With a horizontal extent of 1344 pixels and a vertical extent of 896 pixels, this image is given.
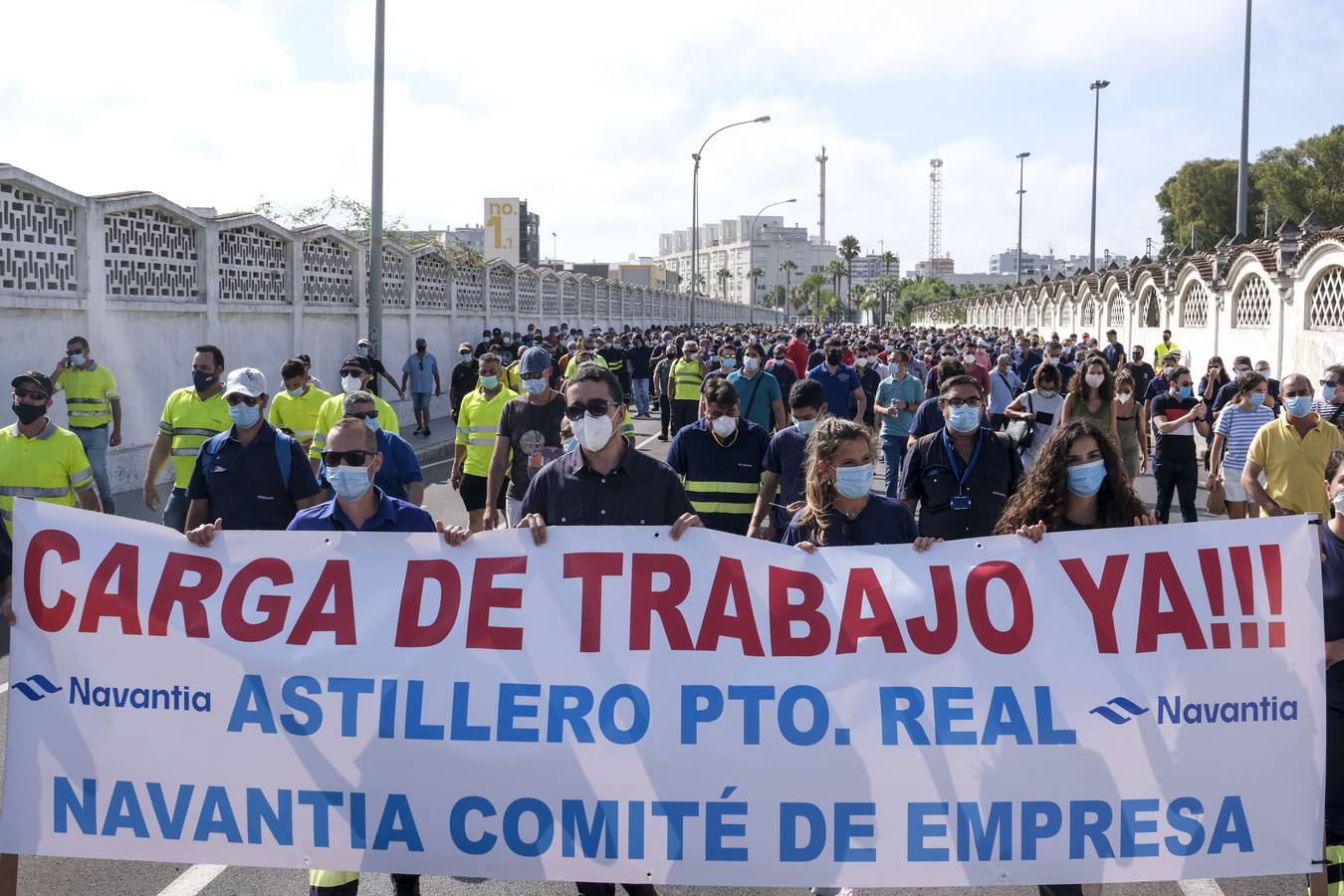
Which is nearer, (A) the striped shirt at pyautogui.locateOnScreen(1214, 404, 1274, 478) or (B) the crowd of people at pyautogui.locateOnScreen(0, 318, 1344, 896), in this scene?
(B) the crowd of people at pyautogui.locateOnScreen(0, 318, 1344, 896)

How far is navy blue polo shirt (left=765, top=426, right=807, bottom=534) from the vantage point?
711 centimetres

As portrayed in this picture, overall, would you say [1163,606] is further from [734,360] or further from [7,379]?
[734,360]

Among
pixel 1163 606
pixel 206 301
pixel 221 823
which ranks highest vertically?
pixel 206 301

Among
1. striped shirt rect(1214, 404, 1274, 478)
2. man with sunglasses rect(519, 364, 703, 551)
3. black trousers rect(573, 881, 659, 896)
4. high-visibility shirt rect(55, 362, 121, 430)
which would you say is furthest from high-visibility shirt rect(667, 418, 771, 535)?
high-visibility shirt rect(55, 362, 121, 430)

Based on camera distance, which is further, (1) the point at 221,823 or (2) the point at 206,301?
(2) the point at 206,301

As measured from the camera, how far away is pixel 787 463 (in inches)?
281

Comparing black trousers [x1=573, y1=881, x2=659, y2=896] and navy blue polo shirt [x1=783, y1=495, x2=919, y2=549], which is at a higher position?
navy blue polo shirt [x1=783, y1=495, x2=919, y2=549]

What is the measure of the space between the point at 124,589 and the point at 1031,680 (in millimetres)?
2883

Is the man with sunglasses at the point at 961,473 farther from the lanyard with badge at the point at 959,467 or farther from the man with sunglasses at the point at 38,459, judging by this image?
the man with sunglasses at the point at 38,459

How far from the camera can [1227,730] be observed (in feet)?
13.3

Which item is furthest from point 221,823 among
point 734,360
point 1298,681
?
point 734,360

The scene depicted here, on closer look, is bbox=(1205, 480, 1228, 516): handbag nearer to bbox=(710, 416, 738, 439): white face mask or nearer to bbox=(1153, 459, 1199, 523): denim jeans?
bbox=(1153, 459, 1199, 523): denim jeans

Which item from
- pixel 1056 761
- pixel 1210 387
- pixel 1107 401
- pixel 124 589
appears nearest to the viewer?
pixel 1056 761

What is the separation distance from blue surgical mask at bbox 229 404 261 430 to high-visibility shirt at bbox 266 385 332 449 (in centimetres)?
282
